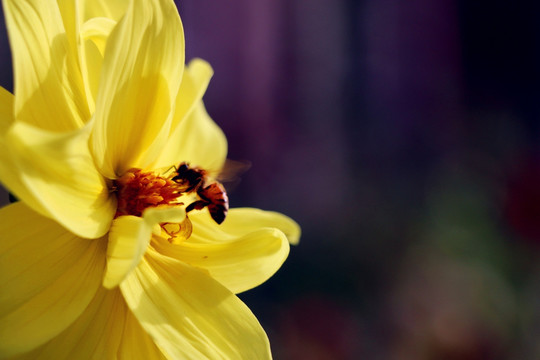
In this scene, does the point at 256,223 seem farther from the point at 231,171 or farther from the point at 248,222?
the point at 231,171

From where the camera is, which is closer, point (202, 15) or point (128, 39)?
point (128, 39)

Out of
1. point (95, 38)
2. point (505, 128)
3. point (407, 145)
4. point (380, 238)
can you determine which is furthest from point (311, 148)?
point (95, 38)

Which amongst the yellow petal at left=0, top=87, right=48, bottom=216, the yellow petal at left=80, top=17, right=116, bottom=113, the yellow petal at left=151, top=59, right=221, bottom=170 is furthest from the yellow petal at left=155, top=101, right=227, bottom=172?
the yellow petal at left=0, top=87, right=48, bottom=216

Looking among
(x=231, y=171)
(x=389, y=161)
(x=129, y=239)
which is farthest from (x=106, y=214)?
(x=389, y=161)

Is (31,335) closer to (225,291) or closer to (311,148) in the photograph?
(225,291)

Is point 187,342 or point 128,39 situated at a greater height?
point 128,39

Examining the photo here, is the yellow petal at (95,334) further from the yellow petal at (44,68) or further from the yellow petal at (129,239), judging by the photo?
the yellow petal at (44,68)
